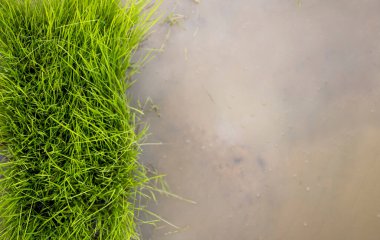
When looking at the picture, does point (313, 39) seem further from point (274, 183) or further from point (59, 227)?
Result: point (59, 227)

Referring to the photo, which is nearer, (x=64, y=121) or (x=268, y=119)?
(x=64, y=121)

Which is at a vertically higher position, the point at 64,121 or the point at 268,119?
the point at 268,119

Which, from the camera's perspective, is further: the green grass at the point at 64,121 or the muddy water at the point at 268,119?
the muddy water at the point at 268,119

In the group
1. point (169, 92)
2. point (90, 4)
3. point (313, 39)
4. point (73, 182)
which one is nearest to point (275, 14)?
point (313, 39)

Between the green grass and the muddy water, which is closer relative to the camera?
the green grass
